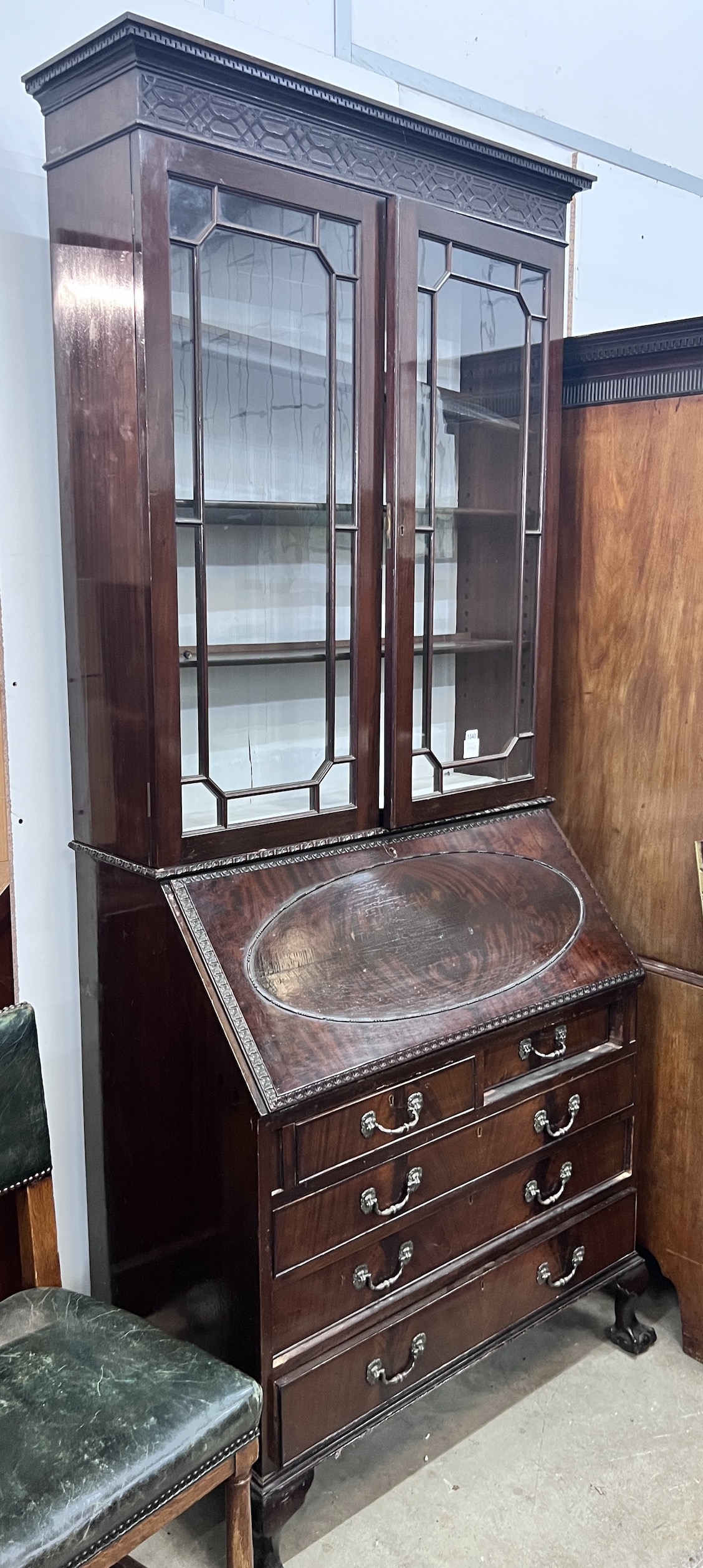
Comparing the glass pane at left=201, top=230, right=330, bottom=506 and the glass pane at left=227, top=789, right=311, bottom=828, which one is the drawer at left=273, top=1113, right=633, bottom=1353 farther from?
the glass pane at left=201, top=230, right=330, bottom=506

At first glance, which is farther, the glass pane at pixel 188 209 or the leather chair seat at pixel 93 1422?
the glass pane at pixel 188 209

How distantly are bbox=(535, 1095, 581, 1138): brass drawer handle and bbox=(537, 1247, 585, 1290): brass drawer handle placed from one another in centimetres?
24

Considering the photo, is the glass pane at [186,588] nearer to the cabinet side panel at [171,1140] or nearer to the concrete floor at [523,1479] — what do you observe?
the cabinet side panel at [171,1140]

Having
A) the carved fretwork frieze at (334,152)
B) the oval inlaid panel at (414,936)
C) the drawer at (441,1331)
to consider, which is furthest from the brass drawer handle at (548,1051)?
the carved fretwork frieze at (334,152)

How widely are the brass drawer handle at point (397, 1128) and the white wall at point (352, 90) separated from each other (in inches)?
23.7

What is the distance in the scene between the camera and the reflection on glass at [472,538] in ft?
6.61

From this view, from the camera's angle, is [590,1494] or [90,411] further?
[590,1494]

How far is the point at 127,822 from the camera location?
180 centimetres

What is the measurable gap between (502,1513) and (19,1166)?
3.22ft

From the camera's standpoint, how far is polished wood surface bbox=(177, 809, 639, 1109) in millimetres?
1690

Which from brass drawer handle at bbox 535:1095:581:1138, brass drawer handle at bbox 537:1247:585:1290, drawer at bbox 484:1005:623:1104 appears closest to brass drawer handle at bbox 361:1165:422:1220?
drawer at bbox 484:1005:623:1104

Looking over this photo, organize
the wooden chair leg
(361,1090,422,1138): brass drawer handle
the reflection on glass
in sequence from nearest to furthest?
the wooden chair leg, (361,1090,422,1138): brass drawer handle, the reflection on glass

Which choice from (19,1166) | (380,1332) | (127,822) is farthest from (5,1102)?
(380,1332)

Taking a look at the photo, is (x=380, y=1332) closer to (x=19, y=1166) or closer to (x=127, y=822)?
(x=19, y=1166)
